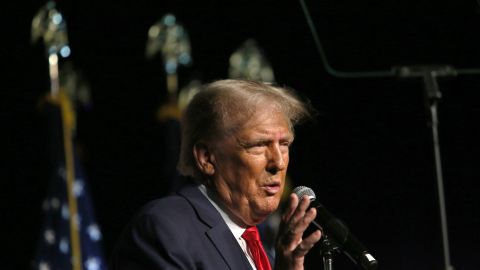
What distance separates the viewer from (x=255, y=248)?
2.34 meters

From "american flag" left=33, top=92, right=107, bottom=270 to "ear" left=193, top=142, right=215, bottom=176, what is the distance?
381 cm

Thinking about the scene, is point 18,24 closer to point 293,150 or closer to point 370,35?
point 293,150

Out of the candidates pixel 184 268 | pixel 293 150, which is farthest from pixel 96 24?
pixel 184 268

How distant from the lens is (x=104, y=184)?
6617 millimetres

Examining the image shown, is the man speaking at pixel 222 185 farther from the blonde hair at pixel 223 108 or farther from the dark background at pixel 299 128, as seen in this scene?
the dark background at pixel 299 128

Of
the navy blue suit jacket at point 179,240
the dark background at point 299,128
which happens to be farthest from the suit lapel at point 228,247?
the dark background at point 299,128

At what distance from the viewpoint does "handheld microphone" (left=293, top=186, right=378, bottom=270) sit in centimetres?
190

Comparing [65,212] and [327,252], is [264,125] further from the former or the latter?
[65,212]

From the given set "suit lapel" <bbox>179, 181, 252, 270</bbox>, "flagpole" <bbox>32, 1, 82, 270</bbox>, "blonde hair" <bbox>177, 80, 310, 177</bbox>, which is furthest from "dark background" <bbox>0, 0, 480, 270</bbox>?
"suit lapel" <bbox>179, 181, 252, 270</bbox>

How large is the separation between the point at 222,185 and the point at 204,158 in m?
0.10

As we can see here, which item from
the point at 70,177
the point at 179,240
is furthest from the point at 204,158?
the point at 70,177

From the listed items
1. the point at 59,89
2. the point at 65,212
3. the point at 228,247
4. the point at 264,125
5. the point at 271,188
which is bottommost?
the point at 65,212

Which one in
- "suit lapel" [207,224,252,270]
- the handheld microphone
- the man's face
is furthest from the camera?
the man's face

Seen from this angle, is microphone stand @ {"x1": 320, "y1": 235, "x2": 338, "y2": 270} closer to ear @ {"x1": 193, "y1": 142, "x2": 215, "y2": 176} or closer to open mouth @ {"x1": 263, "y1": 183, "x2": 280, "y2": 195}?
open mouth @ {"x1": 263, "y1": 183, "x2": 280, "y2": 195}
